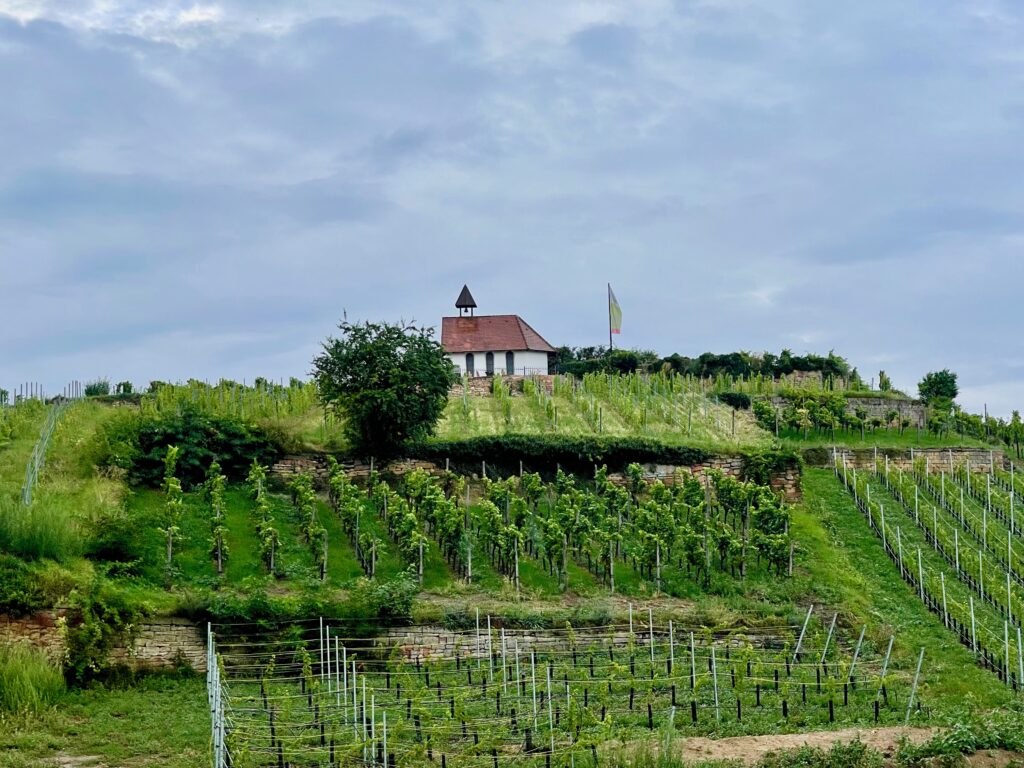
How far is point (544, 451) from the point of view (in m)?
31.1

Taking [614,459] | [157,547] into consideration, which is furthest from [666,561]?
[157,547]

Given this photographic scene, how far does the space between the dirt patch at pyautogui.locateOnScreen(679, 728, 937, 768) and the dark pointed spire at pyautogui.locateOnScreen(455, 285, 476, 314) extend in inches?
1512

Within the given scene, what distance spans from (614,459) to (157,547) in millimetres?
11295

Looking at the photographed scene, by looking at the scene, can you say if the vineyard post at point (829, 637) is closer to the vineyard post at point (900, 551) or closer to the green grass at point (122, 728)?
the vineyard post at point (900, 551)

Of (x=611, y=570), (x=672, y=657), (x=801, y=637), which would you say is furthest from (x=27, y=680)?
(x=801, y=637)

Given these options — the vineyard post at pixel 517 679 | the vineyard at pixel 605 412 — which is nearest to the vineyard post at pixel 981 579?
the vineyard at pixel 605 412

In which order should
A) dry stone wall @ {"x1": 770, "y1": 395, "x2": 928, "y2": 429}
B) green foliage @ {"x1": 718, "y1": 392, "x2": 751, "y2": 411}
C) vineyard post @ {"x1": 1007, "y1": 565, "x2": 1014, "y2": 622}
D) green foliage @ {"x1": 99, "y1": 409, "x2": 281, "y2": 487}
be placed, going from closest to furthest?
vineyard post @ {"x1": 1007, "y1": 565, "x2": 1014, "y2": 622} → green foliage @ {"x1": 99, "y1": 409, "x2": 281, "y2": 487} → dry stone wall @ {"x1": 770, "y1": 395, "x2": 928, "y2": 429} → green foliage @ {"x1": 718, "y1": 392, "x2": 751, "y2": 411}

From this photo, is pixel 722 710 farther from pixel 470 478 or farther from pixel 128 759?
pixel 470 478

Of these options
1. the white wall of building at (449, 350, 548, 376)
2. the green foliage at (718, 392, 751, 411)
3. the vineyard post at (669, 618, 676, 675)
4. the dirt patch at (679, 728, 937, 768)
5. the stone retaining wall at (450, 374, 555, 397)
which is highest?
the white wall of building at (449, 350, 548, 376)

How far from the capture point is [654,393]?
41.8 m

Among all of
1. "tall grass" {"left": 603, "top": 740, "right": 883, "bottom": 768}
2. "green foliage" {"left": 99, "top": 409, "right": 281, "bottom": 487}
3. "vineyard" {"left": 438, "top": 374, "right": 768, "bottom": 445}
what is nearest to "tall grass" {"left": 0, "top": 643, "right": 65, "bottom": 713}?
"green foliage" {"left": 99, "top": 409, "right": 281, "bottom": 487}

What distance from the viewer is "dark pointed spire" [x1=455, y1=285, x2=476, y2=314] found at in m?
54.7

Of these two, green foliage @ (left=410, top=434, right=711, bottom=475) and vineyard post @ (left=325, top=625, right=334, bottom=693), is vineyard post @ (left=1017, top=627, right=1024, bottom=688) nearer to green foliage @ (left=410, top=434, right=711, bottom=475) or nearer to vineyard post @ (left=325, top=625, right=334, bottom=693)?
vineyard post @ (left=325, top=625, right=334, bottom=693)

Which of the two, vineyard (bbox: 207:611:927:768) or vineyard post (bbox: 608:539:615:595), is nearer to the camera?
vineyard (bbox: 207:611:927:768)
